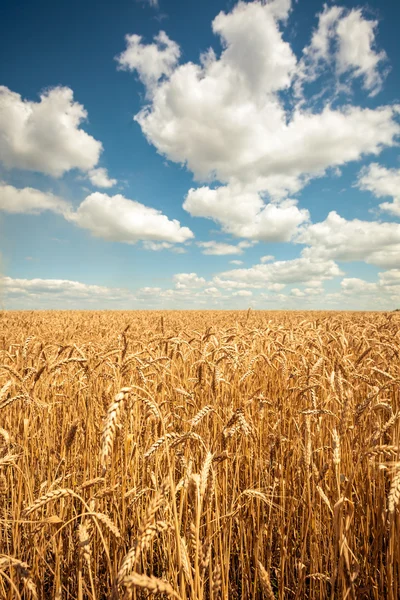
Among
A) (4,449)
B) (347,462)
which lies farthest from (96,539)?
(347,462)


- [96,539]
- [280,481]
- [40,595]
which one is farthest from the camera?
[280,481]

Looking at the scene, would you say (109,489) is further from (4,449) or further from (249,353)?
(249,353)

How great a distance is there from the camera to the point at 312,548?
2.00 meters

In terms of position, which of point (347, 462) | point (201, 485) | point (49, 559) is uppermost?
point (201, 485)

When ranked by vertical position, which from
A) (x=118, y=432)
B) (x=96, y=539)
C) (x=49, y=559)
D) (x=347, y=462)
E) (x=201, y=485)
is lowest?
(x=49, y=559)

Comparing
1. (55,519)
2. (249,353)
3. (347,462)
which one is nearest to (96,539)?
(55,519)

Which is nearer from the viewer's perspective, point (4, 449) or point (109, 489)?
point (109, 489)

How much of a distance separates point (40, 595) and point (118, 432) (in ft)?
3.23

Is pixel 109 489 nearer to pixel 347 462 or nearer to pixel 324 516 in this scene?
pixel 324 516

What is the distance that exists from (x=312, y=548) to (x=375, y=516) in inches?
25.8

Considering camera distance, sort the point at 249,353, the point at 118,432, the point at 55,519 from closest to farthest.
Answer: the point at 55,519, the point at 118,432, the point at 249,353

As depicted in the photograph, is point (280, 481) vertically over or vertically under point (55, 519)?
under

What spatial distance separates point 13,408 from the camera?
348 centimetres

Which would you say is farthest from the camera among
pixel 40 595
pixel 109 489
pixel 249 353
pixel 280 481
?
pixel 249 353
